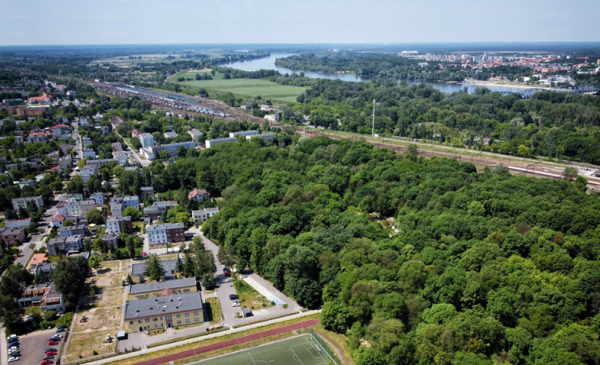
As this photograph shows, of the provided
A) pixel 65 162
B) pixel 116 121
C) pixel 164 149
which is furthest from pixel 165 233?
pixel 116 121

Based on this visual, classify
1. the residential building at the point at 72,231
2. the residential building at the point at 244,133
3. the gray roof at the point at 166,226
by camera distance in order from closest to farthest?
1. the gray roof at the point at 166,226
2. the residential building at the point at 72,231
3. the residential building at the point at 244,133

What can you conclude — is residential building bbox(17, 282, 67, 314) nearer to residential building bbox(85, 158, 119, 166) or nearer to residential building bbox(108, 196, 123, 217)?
residential building bbox(108, 196, 123, 217)

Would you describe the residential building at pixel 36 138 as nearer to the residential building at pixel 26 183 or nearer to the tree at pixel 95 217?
the residential building at pixel 26 183

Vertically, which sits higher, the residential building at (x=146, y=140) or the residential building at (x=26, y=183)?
the residential building at (x=146, y=140)

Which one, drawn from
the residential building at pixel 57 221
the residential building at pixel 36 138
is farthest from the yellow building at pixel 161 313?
the residential building at pixel 36 138

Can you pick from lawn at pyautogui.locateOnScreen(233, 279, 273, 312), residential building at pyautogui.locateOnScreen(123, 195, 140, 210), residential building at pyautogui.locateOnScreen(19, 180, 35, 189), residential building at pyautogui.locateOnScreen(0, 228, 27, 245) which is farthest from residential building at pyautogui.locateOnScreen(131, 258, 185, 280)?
residential building at pyautogui.locateOnScreen(19, 180, 35, 189)

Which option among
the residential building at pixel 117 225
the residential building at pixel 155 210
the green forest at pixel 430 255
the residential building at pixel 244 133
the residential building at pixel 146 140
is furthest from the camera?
the residential building at pixel 244 133

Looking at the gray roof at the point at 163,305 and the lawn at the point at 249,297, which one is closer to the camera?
the gray roof at the point at 163,305

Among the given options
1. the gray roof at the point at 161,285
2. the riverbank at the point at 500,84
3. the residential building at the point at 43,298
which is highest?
the riverbank at the point at 500,84
